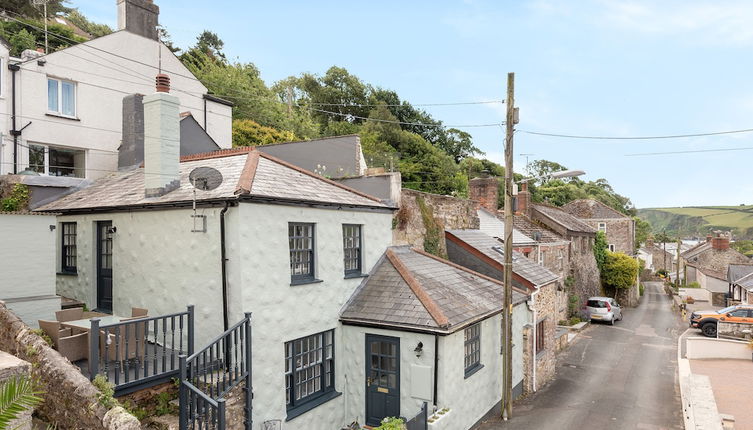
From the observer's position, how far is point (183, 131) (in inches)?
662

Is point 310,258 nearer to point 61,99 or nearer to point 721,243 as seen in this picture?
point 61,99

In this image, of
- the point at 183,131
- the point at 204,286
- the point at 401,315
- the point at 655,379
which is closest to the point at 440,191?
the point at 655,379

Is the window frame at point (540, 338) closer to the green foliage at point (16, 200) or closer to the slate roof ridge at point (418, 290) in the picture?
the slate roof ridge at point (418, 290)

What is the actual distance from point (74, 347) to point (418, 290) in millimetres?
7831

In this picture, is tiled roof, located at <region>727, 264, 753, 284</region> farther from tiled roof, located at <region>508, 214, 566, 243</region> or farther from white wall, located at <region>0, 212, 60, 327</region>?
white wall, located at <region>0, 212, 60, 327</region>

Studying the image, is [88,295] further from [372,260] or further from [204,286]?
[372,260]

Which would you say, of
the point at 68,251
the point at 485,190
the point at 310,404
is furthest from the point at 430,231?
the point at 68,251

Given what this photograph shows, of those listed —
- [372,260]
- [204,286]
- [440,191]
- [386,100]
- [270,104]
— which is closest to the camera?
[204,286]

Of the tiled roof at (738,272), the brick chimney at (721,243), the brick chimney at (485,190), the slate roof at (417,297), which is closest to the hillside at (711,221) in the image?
the brick chimney at (721,243)

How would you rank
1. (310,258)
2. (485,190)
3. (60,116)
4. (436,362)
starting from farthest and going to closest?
1. (485,190)
2. (60,116)
3. (310,258)
4. (436,362)

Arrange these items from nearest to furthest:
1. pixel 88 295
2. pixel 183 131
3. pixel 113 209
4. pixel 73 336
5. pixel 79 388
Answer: pixel 79 388
pixel 73 336
pixel 113 209
pixel 88 295
pixel 183 131

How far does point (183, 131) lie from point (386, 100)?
3407 cm

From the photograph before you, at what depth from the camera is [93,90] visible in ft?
56.1

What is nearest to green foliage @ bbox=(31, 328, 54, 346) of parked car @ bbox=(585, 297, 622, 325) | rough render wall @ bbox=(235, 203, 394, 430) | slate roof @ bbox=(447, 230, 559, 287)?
rough render wall @ bbox=(235, 203, 394, 430)
